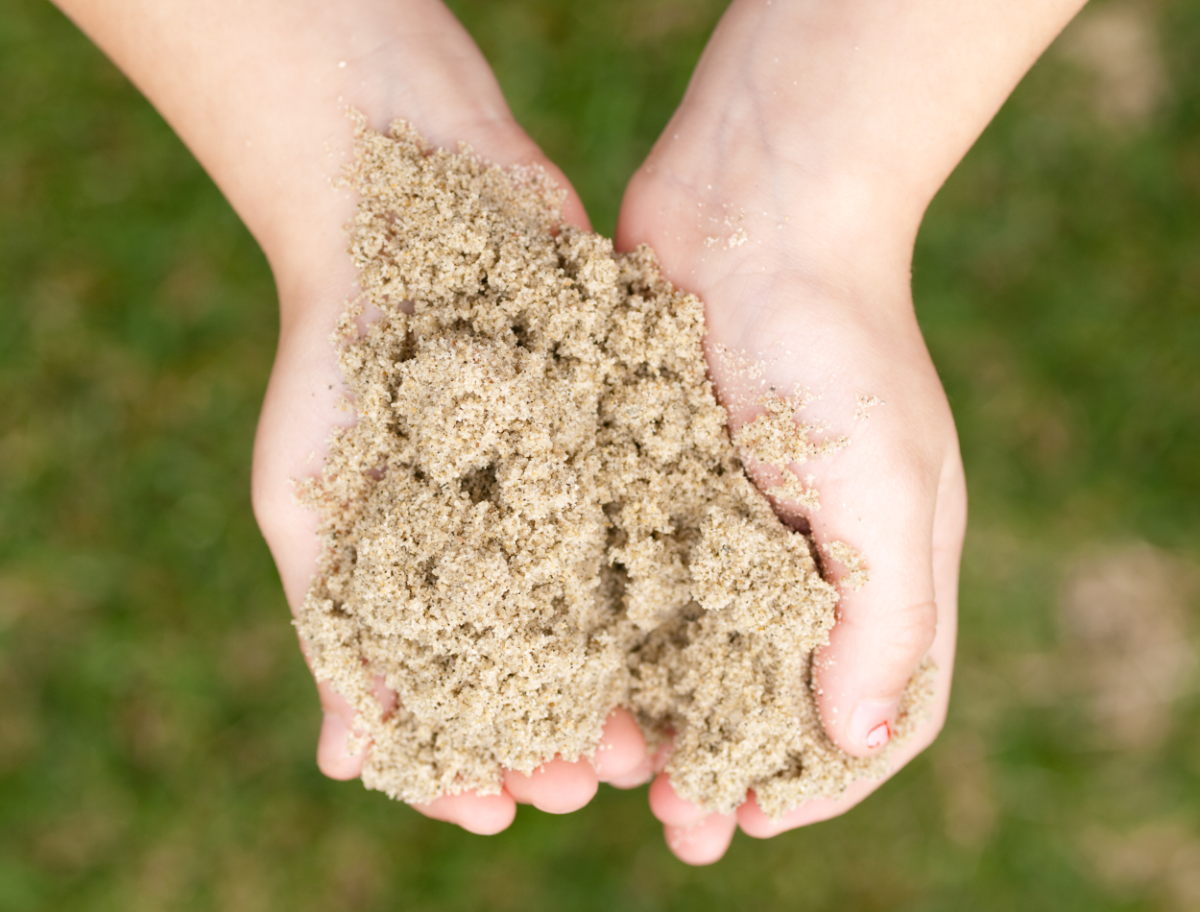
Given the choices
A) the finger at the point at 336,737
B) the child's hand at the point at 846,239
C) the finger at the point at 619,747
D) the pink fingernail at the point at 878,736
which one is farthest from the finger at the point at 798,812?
the finger at the point at 336,737

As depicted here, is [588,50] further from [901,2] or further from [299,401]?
[299,401]

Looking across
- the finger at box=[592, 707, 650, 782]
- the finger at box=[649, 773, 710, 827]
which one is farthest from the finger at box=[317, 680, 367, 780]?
the finger at box=[649, 773, 710, 827]

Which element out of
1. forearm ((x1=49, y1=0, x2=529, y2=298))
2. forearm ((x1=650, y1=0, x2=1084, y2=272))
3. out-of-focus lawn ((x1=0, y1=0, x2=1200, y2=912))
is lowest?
out-of-focus lawn ((x1=0, y1=0, x2=1200, y2=912))

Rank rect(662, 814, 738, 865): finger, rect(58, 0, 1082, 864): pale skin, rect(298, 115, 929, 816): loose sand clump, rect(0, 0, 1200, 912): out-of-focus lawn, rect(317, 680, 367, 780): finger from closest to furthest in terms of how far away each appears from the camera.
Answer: rect(298, 115, 929, 816): loose sand clump → rect(58, 0, 1082, 864): pale skin → rect(317, 680, 367, 780): finger → rect(662, 814, 738, 865): finger → rect(0, 0, 1200, 912): out-of-focus lawn

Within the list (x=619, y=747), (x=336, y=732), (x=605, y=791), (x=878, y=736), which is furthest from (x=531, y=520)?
(x=605, y=791)

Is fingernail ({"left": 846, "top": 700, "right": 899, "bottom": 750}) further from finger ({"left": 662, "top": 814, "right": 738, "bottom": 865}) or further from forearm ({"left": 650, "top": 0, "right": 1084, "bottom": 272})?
forearm ({"left": 650, "top": 0, "right": 1084, "bottom": 272})

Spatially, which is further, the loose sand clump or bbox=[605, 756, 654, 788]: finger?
bbox=[605, 756, 654, 788]: finger

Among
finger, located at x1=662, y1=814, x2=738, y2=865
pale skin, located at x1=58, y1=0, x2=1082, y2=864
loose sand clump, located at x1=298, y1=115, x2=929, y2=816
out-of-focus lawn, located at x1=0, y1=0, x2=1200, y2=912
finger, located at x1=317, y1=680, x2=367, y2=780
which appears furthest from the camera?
out-of-focus lawn, located at x1=0, y1=0, x2=1200, y2=912

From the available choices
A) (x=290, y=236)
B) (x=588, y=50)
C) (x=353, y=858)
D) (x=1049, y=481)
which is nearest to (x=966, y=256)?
(x=1049, y=481)

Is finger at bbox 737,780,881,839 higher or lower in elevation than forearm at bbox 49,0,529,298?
lower
